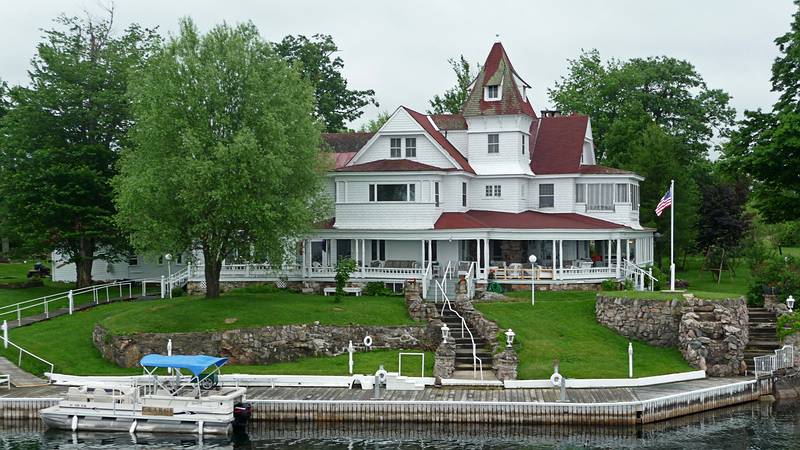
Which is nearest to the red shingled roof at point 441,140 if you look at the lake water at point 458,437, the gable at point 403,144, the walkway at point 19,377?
the gable at point 403,144

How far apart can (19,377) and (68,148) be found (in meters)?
19.7

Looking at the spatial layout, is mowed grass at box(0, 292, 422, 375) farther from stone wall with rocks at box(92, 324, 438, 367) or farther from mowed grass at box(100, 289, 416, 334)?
stone wall with rocks at box(92, 324, 438, 367)

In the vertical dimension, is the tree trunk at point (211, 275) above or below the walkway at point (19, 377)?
above

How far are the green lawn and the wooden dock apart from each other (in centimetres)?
145

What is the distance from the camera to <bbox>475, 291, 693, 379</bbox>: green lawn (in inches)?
1236

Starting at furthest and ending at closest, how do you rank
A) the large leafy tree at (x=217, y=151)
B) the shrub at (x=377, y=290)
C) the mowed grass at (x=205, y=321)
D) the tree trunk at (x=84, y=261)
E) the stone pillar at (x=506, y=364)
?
the tree trunk at (x=84, y=261) < the shrub at (x=377, y=290) < the large leafy tree at (x=217, y=151) < the mowed grass at (x=205, y=321) < the stone pillar at (x=506, y=364)

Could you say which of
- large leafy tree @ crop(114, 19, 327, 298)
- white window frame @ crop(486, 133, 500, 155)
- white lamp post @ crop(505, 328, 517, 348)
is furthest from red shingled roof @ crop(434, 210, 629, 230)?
white lamp post @ crop(505, 328, 517, 348)

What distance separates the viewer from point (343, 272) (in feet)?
135

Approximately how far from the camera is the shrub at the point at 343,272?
133 ft

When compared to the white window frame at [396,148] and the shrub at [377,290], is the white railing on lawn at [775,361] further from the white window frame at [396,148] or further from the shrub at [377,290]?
the white window frame at [396,148]

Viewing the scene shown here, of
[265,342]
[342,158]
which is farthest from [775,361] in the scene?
[342,158]

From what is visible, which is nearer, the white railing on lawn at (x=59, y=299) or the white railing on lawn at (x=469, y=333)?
the white railing on lawn at (x=469, y=333)

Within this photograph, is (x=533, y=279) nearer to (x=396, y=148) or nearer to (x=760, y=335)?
(x=760, y=335)

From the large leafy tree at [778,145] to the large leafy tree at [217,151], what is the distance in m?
21.5
